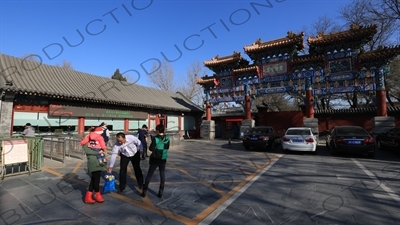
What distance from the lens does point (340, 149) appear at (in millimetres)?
9344

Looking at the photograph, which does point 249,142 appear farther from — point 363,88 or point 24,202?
point 24,202

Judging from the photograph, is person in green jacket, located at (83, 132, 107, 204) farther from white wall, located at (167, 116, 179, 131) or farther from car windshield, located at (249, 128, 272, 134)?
white wall, located at (167, 116, 179, 131)

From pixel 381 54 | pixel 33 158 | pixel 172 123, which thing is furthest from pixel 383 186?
pixel 172 123

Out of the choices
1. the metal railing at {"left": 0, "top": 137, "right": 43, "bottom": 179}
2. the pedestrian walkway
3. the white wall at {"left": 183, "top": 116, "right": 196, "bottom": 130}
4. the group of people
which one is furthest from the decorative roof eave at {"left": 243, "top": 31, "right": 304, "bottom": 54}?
the metal railing at {"left": 0, "top": 137, "right": 43, "bottom": 179}

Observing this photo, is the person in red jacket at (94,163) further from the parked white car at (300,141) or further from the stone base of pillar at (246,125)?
the stone base of pillar at (246,125)

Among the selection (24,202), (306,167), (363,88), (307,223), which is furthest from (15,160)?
(363,88)

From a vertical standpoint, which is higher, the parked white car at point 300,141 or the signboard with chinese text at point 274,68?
the signboard with chinese text at point 274,68

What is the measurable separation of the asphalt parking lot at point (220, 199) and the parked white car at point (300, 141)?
11.4 feet

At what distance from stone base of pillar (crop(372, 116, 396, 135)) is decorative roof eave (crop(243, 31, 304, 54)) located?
24.5ft

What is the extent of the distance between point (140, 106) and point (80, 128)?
4.71 meters

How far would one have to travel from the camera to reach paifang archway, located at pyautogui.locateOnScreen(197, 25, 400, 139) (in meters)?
14.0

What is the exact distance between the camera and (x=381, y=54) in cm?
1352

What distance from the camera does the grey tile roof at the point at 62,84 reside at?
11.2m

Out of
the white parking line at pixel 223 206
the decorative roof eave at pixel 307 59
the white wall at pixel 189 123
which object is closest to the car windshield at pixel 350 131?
the white parking line at pixel 223 206
